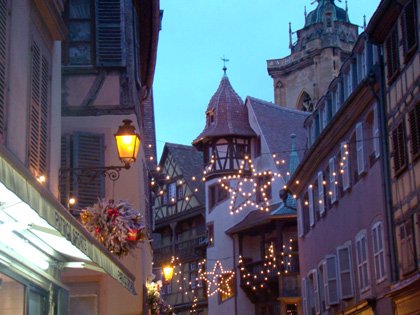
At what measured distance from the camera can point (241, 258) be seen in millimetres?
42844

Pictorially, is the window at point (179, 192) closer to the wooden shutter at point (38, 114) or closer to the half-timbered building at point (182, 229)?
the half-timbered building at point (182, 229)

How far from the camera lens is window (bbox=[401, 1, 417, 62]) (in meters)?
17.4

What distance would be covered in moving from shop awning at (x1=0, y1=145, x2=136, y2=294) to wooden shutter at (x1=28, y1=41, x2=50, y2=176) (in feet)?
4.04

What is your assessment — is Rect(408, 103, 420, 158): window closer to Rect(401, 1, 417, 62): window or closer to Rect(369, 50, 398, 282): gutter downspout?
Rect(401, 1, 417, 62): window

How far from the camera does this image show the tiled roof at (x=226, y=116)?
45.2 meters

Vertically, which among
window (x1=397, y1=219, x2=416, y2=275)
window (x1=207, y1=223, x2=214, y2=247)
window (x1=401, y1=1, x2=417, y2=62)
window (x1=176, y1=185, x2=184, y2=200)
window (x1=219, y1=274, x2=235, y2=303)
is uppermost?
window (x1=176, y1=185, x2=184, y2=200)

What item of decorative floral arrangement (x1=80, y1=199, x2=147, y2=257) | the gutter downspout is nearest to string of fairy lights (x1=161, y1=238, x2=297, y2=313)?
the gutter downspout

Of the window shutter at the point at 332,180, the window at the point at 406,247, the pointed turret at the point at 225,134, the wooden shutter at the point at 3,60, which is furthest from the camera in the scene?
the pointed turret at the point at 225,134

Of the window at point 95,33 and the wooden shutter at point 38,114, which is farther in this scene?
the window at point 95,33

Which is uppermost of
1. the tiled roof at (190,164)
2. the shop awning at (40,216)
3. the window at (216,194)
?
the tiled roof at (190,164)

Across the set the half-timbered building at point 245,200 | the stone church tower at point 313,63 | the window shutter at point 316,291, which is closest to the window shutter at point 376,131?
the window shutter at point 316,291

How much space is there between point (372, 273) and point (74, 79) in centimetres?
836

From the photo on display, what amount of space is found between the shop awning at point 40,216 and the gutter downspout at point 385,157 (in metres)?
10.2

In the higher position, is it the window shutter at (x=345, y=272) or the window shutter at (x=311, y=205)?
the window shutter at (x=311, y=205)
